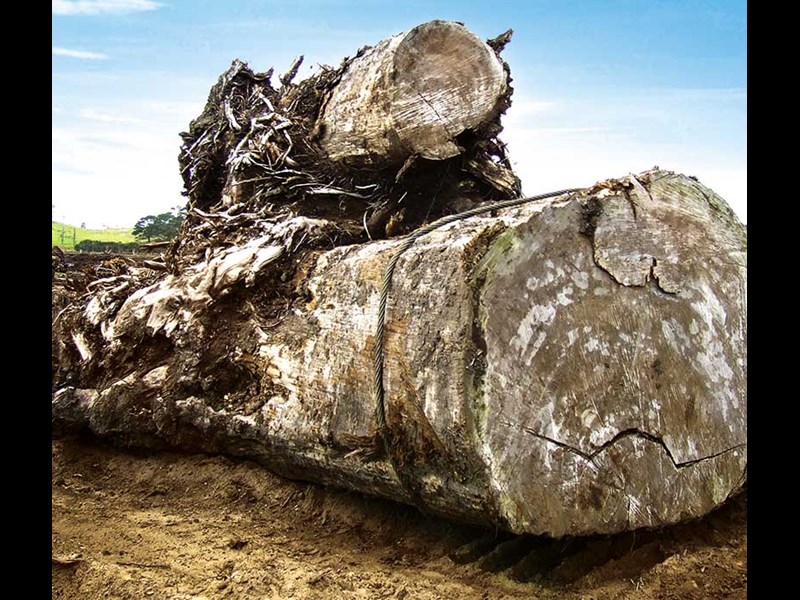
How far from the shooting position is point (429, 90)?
12.8 ft

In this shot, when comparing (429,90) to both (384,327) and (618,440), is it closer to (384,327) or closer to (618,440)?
(384,327)

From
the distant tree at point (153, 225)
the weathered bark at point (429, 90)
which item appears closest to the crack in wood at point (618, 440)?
the weathered bark at point (429, 90)

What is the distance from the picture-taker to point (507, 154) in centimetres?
442

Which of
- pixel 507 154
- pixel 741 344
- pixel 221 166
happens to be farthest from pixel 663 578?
pixel 221 166

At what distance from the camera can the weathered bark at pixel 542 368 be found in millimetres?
2467

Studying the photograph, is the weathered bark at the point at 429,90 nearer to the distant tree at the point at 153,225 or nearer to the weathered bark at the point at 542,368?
the weathered bark at the point at 542,368

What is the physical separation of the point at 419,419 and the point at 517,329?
49cm

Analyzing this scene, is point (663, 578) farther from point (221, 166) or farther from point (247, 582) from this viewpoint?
point (221, 166)

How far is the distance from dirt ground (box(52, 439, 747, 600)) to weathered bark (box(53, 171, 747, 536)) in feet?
0.56

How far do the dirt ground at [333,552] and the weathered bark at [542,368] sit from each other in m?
0.17

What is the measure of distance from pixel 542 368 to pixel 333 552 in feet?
3.71

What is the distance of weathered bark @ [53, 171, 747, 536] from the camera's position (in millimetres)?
2467

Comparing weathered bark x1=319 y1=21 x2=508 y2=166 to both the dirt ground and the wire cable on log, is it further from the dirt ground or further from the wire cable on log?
the dirt ground

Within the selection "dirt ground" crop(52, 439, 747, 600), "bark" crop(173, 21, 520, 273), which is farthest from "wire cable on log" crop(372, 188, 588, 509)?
"bark" crop(173, 21, 520, 273)
